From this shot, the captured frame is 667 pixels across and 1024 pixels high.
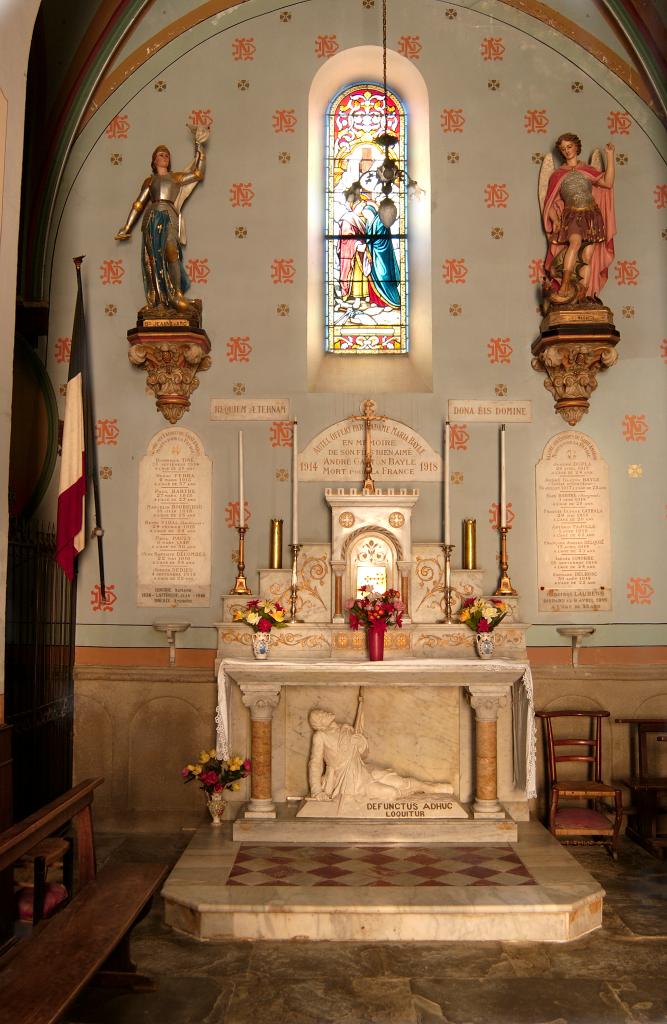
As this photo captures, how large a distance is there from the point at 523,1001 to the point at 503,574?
12.9 ft

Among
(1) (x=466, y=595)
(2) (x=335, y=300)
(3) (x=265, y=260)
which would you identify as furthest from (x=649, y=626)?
(3) (x=265, y=260)

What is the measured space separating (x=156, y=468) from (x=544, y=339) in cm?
359

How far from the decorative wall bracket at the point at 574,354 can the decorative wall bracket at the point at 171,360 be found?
297 centimetres

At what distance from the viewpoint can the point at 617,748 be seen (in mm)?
8375

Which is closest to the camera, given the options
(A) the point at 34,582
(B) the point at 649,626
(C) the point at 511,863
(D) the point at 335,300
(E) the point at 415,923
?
(E) the point at 415,923

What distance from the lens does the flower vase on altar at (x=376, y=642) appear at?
25.6 ft

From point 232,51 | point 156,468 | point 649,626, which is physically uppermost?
point 232,51

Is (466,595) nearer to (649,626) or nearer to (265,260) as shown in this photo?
(649,626)

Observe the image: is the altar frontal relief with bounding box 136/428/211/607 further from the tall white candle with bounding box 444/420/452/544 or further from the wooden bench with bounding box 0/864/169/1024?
the wooden bench with bounding box 0/864/169/1024

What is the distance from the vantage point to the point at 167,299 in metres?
8.41

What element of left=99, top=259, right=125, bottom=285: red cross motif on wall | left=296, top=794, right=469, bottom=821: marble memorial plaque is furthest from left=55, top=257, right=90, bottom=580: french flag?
left=296, top=794, right=469, bottom=821: marble memorial plaque

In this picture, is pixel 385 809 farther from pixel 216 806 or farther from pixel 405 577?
pixel 405 577

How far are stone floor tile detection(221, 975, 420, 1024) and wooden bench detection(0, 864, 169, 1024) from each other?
1.79ft

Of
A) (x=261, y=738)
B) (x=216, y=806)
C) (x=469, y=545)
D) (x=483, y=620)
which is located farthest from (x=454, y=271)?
(x=216, y=806)
